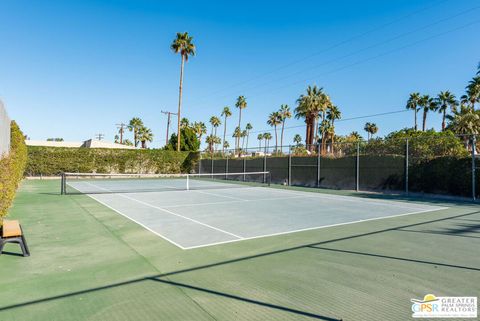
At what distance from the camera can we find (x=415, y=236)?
23.8 feet

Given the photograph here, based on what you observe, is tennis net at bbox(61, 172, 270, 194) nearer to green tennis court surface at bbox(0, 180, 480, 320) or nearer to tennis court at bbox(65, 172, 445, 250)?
tennis court at bbox(65, 172, 445, 250)

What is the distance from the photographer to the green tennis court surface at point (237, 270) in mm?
3561

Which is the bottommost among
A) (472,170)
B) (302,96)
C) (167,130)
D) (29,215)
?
(29,215)

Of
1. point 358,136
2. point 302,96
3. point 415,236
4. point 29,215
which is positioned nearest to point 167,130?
point 302,96

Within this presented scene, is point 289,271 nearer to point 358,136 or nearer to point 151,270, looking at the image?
point 151,270

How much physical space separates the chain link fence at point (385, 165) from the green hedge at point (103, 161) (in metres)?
12.5

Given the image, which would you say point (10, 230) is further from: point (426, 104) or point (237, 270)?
point (426, 104)

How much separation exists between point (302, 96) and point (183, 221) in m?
35.0

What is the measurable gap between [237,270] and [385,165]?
17239 millimetres

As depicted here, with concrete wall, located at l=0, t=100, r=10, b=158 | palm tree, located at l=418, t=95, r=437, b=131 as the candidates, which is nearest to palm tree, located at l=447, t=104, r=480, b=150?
palm tree, located at l=418, t=95, r=437, b=131

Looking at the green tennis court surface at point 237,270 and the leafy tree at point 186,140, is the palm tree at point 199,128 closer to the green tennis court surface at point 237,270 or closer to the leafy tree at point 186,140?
the leafy tree at point 186,140

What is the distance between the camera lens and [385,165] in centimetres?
1942

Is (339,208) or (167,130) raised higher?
(167,130)

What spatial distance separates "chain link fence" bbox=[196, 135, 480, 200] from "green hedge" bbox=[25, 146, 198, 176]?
1246cm
